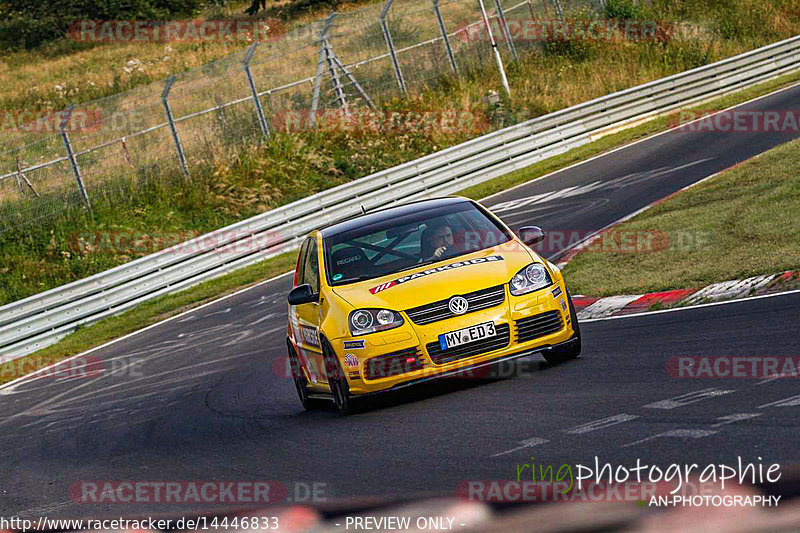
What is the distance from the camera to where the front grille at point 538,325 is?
8273mm

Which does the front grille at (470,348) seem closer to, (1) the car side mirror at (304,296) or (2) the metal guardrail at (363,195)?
(1) the car side mirror at (304,296)

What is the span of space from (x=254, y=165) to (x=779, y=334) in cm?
2337

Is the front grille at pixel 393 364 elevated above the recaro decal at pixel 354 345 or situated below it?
below

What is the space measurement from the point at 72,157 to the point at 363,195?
7150 millimetres

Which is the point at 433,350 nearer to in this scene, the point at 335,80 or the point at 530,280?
the point at 530,280

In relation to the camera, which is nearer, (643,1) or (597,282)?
(597,282)

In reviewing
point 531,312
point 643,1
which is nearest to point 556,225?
point 531,312

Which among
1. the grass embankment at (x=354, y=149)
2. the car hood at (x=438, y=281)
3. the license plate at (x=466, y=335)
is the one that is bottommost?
the grass embankment at (x=354, y=149)

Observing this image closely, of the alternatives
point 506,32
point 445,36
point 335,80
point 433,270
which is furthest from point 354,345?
point 506,32

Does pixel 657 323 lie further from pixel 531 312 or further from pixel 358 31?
pixel 358 31

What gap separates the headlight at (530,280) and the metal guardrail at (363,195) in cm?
1326

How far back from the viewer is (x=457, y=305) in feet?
26.9

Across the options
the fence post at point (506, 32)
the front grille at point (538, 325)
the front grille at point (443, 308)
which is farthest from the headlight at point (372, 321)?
the fence post at point (506, 32)

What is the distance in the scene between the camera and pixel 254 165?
30.1 metres
